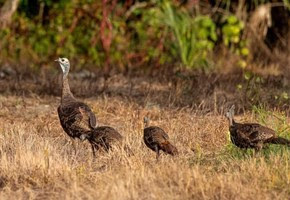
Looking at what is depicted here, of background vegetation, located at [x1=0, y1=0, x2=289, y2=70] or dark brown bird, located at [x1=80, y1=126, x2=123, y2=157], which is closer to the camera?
dark brown bird, located at [x1=80, y1=126, x2=123, y2=157]

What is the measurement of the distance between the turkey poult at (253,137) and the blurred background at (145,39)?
20.8 ft

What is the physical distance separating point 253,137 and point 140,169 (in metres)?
1.17

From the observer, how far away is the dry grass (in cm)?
728

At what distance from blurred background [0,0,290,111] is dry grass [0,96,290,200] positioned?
5.12 meters

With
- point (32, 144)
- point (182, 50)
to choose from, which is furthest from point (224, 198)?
point (182, 50)

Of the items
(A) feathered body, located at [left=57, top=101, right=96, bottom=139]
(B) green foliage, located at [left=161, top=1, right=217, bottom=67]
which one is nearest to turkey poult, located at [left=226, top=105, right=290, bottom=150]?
(A) feathered body, located at [left=57, top=101, right=96, bottom=139]

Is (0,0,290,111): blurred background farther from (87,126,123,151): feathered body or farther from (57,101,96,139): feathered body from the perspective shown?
(87,126,123,151): feathered body

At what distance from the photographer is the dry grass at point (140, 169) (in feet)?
23.9

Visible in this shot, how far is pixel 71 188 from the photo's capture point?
743 centimetres

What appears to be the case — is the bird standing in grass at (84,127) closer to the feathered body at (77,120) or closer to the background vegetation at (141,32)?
the feathered body at (77,120)

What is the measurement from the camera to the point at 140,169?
7781 mm

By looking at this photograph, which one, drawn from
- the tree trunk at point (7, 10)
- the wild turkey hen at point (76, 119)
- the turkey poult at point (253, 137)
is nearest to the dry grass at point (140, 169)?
the turkey poult at point (253, 137)

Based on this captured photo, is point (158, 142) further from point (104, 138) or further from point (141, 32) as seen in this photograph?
point (141, 32)

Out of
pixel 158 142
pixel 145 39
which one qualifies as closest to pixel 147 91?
pixel 145 39
